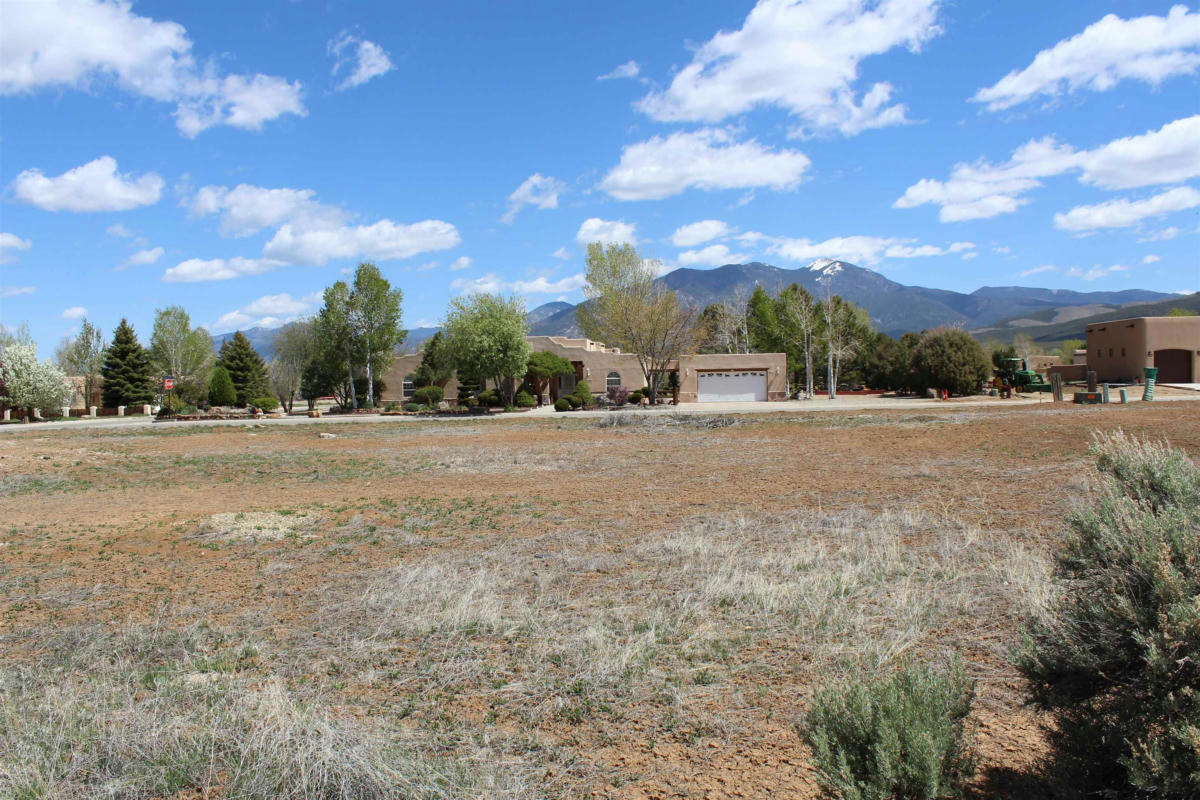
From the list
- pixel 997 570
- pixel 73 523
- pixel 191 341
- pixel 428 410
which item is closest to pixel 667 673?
pixel 997 570

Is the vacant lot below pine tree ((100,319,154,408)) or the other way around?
below

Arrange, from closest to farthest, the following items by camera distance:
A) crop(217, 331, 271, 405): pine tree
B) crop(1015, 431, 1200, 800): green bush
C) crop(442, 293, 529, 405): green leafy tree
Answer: crop(1015, 431, 1200, 800): green bush, crop(442, 293, 529, 405): green leafy tree, crop(217, 331, 271, 405): pine tree

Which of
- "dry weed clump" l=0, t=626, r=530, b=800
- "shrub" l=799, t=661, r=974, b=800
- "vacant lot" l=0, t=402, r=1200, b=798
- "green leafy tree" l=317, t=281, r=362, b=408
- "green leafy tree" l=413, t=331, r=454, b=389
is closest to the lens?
"shrub" l=799, t=661, r=974, b=800

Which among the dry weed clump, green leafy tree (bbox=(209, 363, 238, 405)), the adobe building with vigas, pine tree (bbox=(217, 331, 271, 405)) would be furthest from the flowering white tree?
the dry weed clump

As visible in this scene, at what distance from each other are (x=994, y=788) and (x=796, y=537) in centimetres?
501

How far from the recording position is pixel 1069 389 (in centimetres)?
4403

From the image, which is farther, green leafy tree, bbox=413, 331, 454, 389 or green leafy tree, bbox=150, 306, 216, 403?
green leafy tree, bbox=150, 306, 216, 403

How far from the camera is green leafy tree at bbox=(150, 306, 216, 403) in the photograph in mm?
58312

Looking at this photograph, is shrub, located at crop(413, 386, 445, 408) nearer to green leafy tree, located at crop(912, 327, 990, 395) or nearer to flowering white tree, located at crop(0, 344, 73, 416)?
flowering white tree, located at crop(0, 344, 73, 416)

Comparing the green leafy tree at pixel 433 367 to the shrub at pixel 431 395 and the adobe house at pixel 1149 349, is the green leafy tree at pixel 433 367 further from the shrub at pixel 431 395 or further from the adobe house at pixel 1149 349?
the adobe house at pixel 1149 349

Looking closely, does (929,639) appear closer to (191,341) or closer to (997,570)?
(997,570)

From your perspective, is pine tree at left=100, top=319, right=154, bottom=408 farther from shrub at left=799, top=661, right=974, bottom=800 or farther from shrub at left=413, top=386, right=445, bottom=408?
shrub at left=799, top=661, right=974, bottom=800

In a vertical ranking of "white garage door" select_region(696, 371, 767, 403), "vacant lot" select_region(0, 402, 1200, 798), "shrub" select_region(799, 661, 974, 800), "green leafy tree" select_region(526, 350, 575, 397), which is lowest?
"vacant lot" select_region(0, 402, 1200, 798)

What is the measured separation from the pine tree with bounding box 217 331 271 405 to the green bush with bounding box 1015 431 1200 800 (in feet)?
197
